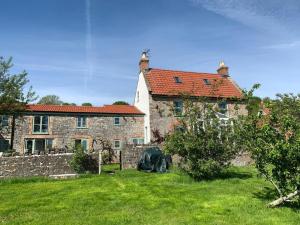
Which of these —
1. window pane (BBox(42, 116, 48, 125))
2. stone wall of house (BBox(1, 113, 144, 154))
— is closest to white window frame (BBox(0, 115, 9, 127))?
stone wall of house (BBox(1, 113, 144, 154))

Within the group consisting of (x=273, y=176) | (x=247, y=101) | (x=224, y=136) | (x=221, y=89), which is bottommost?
(x=273, y=176)

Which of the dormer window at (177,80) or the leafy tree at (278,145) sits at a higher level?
the dormer window at (177,80)

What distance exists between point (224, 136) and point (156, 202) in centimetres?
767

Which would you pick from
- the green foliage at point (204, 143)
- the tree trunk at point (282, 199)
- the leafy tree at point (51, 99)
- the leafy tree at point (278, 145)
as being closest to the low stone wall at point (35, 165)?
the green foliage at point (204, 143)

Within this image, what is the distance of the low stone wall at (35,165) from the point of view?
2233cm

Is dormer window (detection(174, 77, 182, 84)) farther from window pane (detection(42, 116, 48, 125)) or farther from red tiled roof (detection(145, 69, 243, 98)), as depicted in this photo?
window pane (detection(42, 116, 48, 125))

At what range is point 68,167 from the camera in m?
23.2

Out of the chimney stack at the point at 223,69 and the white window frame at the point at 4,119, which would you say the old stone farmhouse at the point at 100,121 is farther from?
the chimney stack at the point at 223,69

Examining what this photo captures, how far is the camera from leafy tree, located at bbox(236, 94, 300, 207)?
488 inches

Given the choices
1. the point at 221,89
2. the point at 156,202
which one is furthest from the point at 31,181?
the point at 221,89

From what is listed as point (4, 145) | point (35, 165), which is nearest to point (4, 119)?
point (4, 145)

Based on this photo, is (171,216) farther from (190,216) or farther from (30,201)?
(30,201)

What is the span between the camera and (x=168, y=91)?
35.4 metres

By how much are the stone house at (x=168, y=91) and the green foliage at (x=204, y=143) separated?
11025 mm
